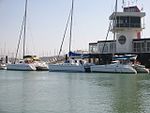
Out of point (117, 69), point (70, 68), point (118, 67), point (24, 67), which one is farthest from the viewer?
point (24, 67)

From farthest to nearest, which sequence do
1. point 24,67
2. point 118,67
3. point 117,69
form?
1. point 24,67
2. point 118,67
3. point 117,69

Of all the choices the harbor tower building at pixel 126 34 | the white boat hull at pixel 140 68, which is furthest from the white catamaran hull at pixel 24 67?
the white boat hull at pixel 140 68

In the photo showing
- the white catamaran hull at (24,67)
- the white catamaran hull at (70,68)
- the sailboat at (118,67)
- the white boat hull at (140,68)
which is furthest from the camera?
the white catamaran hull at (24,67)

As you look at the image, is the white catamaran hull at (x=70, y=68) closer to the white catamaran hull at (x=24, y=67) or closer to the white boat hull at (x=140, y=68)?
the white catamaran hull at (x=24, y=67)

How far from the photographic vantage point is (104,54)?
98.9 metres

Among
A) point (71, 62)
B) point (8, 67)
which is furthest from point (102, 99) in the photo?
point (8, 67)

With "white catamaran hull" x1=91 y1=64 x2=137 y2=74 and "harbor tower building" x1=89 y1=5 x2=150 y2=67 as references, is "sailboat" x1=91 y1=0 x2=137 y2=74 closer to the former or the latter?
"white catamaran hull" x1=91 y1=64 x2=137 y2=74

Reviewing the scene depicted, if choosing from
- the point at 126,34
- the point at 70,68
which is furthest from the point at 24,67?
the point at 126,34

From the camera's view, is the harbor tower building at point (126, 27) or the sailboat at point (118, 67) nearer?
the sailboat at point (118, 67)

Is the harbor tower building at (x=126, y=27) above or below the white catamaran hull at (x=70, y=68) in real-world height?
above

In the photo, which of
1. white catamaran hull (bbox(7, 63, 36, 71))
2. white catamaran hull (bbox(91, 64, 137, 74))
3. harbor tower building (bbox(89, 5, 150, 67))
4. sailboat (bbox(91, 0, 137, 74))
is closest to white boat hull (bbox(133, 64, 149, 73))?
sailboat (bbox(91, 0, 137, 74))

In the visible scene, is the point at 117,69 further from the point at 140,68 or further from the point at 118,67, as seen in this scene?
the point at 140,68

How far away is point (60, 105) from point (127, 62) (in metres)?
A: 59.6

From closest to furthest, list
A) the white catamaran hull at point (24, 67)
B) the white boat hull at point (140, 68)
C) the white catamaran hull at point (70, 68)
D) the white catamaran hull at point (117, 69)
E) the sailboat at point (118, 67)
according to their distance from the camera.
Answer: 1. the white catamaran hull at point (117, 69)
2. the sailboat at point (118, 67)
3. the white boat hull at point (140, 68)
4. the white catamaran hull at point (70, 68)
5. the white catamaran hull at point (24, 67)
